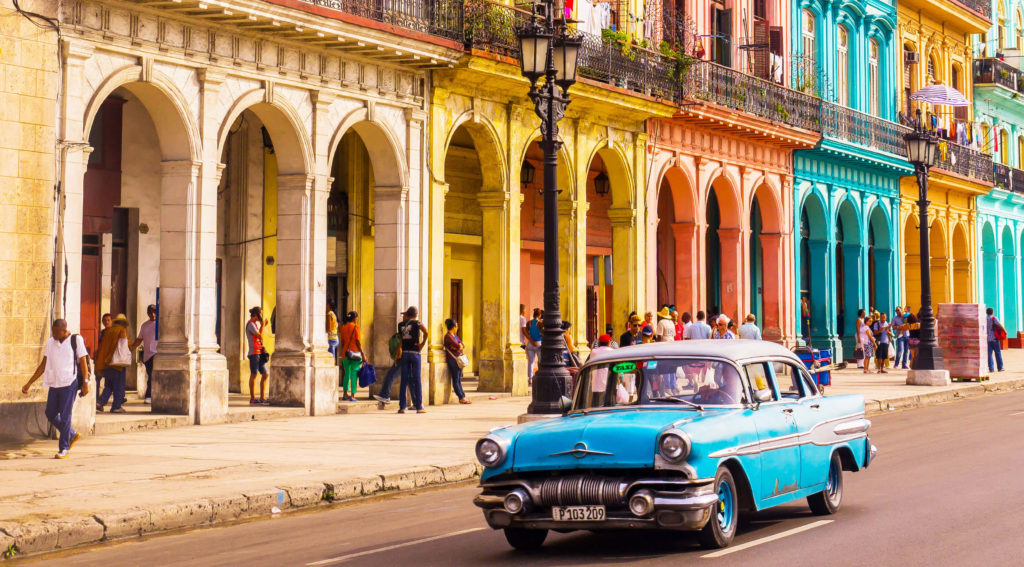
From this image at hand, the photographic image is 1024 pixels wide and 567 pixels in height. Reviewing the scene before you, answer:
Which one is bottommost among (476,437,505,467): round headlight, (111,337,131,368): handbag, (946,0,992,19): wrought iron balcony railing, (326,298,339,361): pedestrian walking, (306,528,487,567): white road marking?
(306,528,487,567): white road marking

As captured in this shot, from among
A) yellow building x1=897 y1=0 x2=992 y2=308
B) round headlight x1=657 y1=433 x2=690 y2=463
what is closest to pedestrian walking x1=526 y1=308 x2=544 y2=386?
round headlight x1=657 y1=433 x2=690 y2=463

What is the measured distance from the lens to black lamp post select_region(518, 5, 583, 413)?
16.6 m

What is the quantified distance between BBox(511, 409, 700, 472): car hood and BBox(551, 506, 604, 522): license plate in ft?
0.81

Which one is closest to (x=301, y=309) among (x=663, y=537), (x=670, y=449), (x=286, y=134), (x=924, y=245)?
(x=286, y=134)

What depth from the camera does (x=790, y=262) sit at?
34281 mm

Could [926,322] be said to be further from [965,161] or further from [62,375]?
[62,375]

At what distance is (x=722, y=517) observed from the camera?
27.6ft

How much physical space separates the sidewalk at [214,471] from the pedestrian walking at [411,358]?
2.53 feet

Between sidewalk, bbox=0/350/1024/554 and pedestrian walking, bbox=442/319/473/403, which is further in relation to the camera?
pedestrian walking, bbox=442/319/473/403

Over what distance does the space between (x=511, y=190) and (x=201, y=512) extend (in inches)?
557

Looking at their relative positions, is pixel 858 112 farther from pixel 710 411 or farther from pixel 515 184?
pixel 710 411

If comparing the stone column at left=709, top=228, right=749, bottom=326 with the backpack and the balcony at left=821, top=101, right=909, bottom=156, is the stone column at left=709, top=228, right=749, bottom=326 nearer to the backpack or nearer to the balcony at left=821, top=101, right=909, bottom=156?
the balcony at left=821, top=101, right=909, bottom=156

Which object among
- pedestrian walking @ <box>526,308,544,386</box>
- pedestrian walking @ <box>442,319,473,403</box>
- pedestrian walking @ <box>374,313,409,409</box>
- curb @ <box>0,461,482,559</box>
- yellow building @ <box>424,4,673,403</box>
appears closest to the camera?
curb @ <box>0,461,482,559</box>

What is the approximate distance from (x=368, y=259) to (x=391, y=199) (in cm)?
Result: 278
